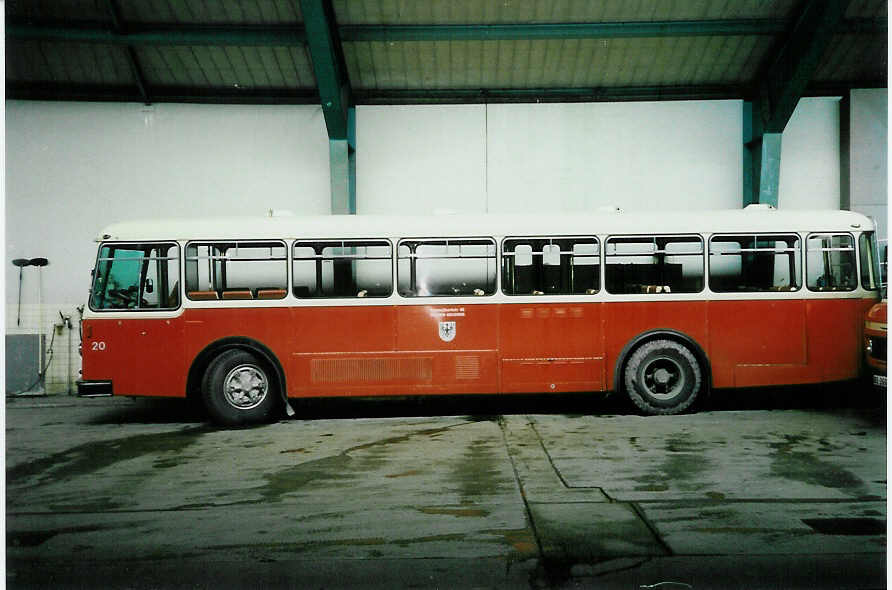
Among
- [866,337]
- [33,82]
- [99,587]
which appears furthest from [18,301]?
[866,337]

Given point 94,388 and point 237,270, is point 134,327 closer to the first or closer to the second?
point 94,388

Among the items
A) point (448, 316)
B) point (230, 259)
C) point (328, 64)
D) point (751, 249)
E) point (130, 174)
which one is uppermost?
point (328, 64)

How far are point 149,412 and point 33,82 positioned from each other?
6630mm

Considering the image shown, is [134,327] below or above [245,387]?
above

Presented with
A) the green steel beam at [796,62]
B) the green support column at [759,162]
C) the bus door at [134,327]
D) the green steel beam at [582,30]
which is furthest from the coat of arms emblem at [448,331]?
the green steel beam at [796,62]

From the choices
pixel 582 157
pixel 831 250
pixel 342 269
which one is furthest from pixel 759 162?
pixel 342 269

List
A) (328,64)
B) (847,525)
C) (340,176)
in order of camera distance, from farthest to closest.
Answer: (340,176) → (328,64) → (847,525)

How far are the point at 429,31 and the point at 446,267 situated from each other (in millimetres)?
4423

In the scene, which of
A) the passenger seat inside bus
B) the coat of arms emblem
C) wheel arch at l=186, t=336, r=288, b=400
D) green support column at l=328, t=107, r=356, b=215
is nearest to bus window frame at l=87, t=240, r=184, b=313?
the passenger seat inside bus

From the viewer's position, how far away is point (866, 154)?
38.4 feet

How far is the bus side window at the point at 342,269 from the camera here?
28.1 feet

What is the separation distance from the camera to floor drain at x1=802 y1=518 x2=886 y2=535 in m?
4.35

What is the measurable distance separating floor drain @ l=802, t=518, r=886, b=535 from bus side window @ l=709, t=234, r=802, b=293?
4.41 metres

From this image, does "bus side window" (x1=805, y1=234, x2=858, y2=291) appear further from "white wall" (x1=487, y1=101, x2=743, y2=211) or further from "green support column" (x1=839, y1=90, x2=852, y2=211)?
"green support column" (x1=839, y1=90, x2=852, y2=211)
